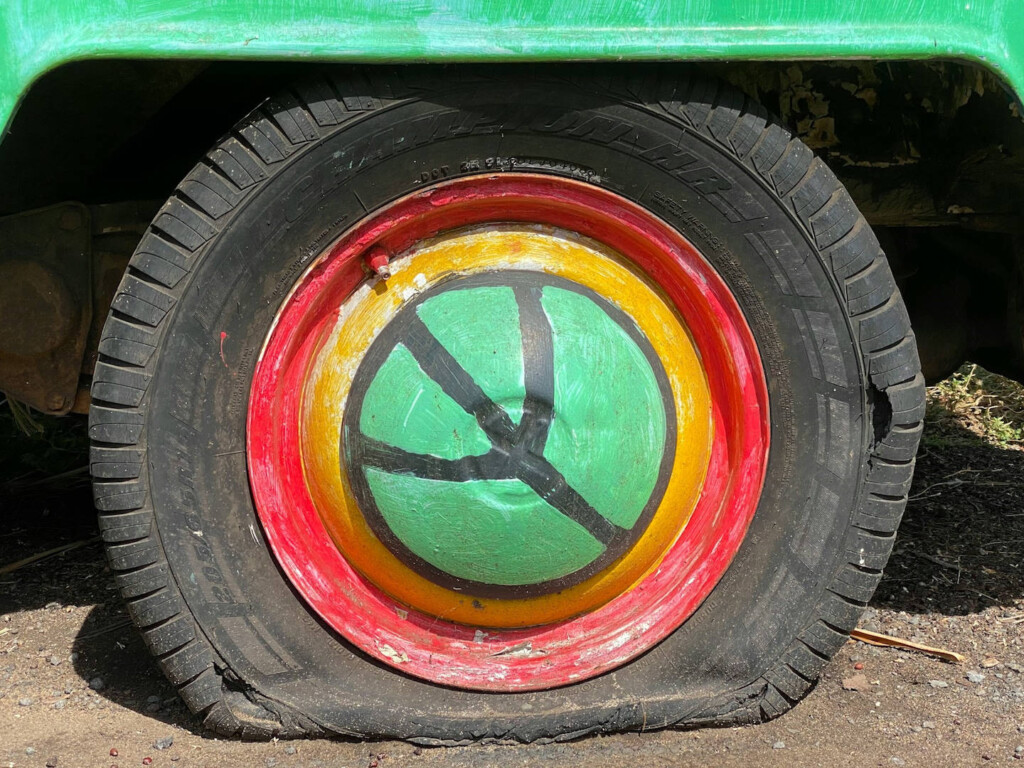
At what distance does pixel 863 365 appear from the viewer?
1.77 metres

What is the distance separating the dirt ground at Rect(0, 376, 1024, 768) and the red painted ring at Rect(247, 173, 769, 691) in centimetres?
17

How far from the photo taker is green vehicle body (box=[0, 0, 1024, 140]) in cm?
146

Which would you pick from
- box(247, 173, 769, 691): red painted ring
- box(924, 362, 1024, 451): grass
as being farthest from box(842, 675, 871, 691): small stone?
box(924, 362, 1024, 451): grass

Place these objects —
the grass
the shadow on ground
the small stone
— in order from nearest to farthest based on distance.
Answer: the small stone
the shadow on ground
the grass

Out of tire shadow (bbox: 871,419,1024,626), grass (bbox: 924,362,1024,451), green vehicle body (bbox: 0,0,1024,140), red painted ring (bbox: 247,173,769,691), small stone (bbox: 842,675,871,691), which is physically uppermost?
green vehicle body (bbox: 0,0,1024,140)

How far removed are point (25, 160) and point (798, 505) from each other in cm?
167

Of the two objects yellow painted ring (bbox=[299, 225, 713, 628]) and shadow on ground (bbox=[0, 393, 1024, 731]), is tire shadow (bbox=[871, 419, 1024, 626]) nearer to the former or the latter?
shadow on ground (bbox=[0, 393, 1024, 731])

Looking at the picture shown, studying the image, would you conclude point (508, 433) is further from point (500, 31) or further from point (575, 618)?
point (500, 31)

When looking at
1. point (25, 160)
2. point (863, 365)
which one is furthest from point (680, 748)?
point (25, 160)

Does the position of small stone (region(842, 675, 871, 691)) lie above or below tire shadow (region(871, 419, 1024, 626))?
above

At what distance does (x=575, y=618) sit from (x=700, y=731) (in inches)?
11.9

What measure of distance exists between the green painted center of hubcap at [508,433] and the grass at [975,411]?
2135 millimetres

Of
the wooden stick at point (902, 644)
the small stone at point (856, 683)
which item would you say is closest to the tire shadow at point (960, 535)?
the wooden stick at point (902, 644)

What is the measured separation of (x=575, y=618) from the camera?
187cm
